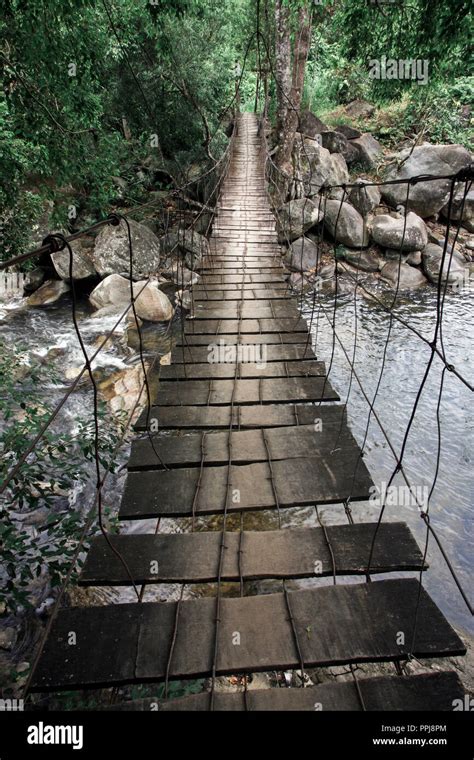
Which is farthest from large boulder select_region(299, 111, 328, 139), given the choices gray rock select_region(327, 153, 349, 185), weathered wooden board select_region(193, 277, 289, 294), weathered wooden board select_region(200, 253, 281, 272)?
weathered wooden board select_region(193, 277, 289, 294)

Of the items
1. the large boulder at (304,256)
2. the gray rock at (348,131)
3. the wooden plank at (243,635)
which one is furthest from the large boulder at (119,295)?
the gray rock at (348,131)

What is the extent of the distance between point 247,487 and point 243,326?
1592 millimetres

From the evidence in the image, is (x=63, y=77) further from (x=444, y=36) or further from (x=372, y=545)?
(x=372, y=545)

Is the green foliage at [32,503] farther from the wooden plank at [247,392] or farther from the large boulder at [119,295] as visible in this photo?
the large boulder at [119,295]

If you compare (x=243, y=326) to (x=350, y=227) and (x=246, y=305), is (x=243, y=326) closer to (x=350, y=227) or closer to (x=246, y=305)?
(x=246, y=305)

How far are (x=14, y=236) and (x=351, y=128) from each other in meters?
8.92

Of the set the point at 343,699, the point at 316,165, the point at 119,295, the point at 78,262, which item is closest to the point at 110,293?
the point at 119,295

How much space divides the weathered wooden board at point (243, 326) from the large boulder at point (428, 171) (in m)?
6.60

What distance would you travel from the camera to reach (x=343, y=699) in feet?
3.34

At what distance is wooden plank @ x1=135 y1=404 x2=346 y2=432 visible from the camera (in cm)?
198

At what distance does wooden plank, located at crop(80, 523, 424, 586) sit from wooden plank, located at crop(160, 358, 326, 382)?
1084 mm

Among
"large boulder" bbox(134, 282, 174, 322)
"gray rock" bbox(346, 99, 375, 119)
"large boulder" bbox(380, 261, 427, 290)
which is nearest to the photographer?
"large boulder" bbox(134, 282, 174, 322)

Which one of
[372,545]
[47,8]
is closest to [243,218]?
[47,8]

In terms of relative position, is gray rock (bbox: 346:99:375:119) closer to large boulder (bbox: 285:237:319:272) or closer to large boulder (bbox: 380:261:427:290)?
large boulder (bbox: 285:237:319:272)
